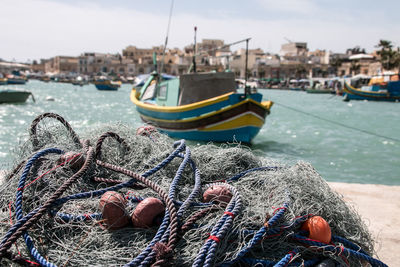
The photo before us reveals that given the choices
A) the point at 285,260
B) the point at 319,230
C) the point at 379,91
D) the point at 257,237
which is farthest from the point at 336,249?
the point at 379,91

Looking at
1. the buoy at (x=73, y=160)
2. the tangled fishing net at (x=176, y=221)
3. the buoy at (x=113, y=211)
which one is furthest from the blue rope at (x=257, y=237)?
the buoy at (x=73, y=160)

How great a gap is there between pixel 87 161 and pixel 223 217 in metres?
1.15

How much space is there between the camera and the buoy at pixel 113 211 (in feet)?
7.56

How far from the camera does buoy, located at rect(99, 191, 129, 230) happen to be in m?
2.30

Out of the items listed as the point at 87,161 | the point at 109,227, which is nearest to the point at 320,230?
the point at 109,227

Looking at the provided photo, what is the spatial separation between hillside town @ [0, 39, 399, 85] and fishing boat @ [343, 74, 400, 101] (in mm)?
25992

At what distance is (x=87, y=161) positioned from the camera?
2.67 m

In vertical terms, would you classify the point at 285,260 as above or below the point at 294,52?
below

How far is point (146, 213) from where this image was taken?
2307mm

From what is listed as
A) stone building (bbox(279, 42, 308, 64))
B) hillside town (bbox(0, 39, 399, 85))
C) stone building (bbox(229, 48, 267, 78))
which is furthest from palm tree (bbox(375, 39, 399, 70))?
stone building (bbox(279, 42, 308, 64))

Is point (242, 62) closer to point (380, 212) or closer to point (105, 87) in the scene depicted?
point (105, 87)

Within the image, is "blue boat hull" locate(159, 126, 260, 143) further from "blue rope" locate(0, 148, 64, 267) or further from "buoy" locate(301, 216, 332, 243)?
"buoy" locate(301, 216, 332, 243)

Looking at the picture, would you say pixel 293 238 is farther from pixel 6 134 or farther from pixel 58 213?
pixel 6 134

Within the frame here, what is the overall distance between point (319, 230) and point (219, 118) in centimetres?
856
